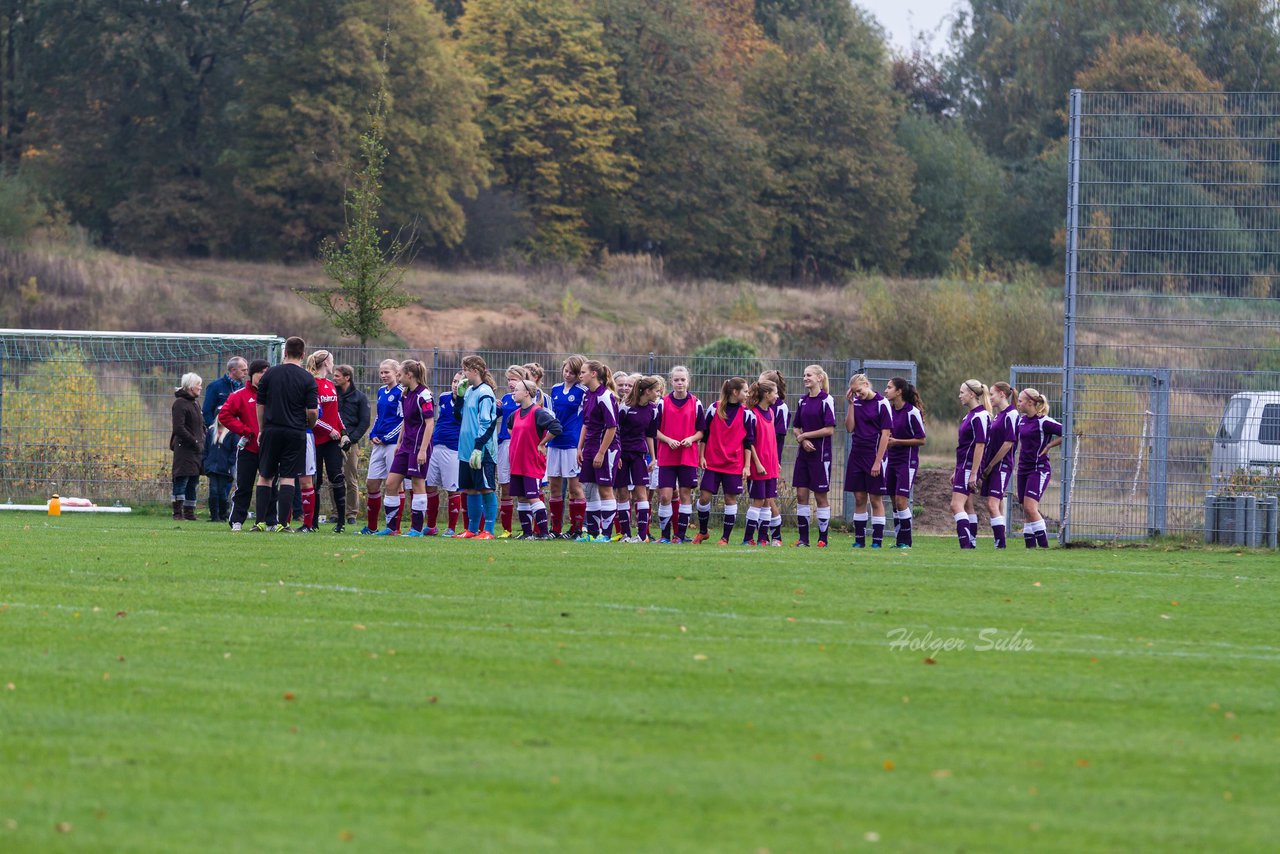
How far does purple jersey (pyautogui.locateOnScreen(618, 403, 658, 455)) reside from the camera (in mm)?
17703

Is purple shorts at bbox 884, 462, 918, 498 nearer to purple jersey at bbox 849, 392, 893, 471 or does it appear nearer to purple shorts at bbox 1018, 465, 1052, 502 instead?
purple jersey at bbox 849, 392, 893, 471

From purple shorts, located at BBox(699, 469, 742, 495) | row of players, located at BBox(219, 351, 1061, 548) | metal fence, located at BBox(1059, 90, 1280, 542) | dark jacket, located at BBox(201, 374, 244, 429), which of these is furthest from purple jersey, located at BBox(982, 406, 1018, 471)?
dark jacket, located at BBox(201, 374, 244, 429)

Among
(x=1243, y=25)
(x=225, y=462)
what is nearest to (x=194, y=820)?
(x=225, y=462)

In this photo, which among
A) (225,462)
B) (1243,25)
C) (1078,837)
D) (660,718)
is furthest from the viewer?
(1243,25)

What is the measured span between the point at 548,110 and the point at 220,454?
145 ft

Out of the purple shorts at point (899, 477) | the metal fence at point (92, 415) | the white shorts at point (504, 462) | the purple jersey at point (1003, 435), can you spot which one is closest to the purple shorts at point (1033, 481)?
the purple jersey at point (1003, 435)

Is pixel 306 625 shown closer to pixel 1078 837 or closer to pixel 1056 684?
pixel 1056 684

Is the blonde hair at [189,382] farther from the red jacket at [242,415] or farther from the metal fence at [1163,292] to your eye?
the metal fence at [1163,292]

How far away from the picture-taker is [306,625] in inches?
391

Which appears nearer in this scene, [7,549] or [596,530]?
[7,549]

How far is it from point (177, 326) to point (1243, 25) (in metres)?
42.1

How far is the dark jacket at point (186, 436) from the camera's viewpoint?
1992cm

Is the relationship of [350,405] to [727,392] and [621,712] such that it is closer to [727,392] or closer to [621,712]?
[727,392]

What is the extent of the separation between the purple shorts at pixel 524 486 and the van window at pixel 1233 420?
784 centimetres
